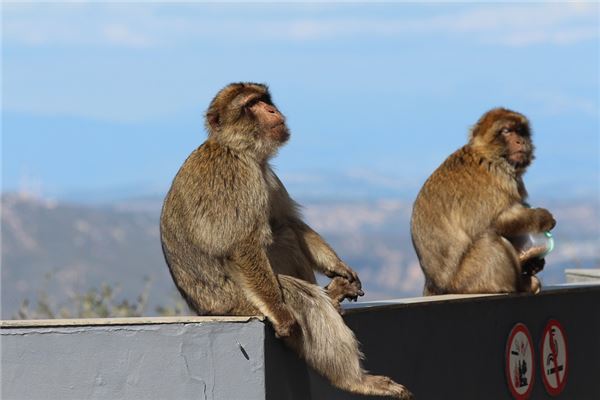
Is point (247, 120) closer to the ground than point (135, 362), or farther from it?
farther from it

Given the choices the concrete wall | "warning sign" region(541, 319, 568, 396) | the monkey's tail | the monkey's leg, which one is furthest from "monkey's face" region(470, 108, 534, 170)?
the monkey's tail

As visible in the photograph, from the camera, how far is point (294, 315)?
5.27m

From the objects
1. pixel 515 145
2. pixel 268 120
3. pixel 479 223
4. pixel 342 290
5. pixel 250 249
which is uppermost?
pixel 515 145

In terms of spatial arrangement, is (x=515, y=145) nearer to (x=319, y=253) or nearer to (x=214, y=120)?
(x=319, y=253)

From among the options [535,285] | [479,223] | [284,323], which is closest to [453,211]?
[479,223]

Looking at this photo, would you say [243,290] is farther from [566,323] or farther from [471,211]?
[566,323]

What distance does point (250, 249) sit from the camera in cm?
532

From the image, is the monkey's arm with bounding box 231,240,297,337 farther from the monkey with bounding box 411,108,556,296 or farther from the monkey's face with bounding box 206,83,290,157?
the monkey with bounding box 411,108,556,296

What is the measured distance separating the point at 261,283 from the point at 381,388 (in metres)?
0.64

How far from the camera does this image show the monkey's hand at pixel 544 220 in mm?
7371

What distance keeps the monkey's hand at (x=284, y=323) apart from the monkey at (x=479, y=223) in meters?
2.30

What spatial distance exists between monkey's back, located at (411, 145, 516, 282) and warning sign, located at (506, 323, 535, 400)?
1.58ft

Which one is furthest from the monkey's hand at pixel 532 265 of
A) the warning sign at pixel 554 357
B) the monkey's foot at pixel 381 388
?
the monkey's foot at pixel 381 388

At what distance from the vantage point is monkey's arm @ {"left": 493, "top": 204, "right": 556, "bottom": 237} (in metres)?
7.38
